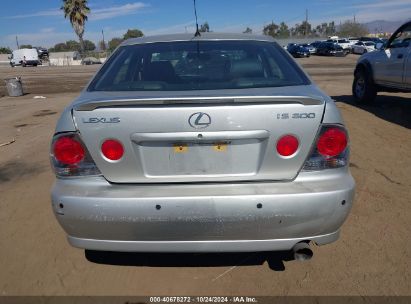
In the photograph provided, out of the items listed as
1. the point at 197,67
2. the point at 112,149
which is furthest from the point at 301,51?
the point at 112,149

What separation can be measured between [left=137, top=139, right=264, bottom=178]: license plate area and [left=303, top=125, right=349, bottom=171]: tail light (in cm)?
34

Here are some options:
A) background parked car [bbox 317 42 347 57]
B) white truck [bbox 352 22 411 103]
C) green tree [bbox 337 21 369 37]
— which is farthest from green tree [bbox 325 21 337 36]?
white truck [bbox 352 22 411 103]

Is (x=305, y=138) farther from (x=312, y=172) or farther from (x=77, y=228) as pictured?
(x=77, y=228)

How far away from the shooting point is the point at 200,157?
7.78ft

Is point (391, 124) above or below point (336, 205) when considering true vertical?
below

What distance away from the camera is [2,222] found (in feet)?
12.5

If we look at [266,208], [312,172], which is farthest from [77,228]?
[312,172]

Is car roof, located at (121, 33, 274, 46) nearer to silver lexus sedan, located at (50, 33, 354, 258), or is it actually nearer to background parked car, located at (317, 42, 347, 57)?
silver lexus sedan, located at (50, 33, 354, 258)

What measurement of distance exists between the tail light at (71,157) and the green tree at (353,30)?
96766 millimetres

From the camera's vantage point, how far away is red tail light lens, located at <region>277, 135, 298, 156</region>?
7.77 ft

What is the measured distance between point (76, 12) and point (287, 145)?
5816 centimetres

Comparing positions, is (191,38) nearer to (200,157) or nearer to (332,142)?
(200,157)

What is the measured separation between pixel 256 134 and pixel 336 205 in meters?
0.65

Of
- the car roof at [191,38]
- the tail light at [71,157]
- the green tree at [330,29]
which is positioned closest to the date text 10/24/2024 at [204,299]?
the tail light at [71,157]
